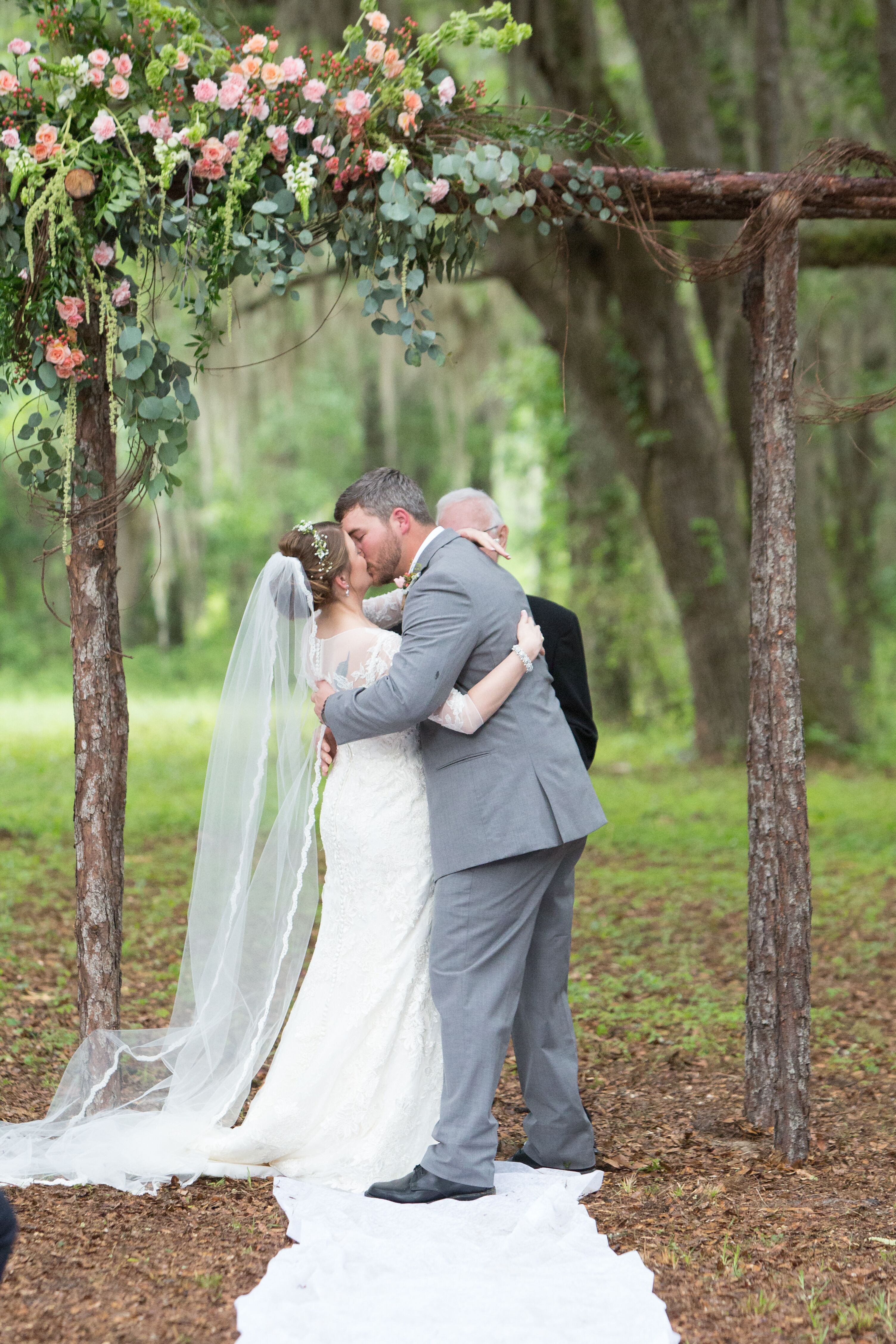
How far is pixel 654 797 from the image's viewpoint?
427 inches

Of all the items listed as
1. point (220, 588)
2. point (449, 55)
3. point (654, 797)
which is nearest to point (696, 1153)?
point (654, 797)

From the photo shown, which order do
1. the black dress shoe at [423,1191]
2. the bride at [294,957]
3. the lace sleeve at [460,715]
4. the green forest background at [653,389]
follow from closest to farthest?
the black dress shoe at [423,1191]
the lace sleeve at [460,715]
the bride at [294,957]
the green forest background at [653,389]

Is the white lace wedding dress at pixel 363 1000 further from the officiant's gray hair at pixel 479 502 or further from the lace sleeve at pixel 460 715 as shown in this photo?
the officiant's gray hair at pixel 479 502

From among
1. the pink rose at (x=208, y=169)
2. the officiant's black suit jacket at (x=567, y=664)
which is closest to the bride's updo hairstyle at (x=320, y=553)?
the officiant's black suit jacket at (x=567, y=664)

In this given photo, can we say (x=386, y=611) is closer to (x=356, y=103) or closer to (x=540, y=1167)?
(x=356, y=103)

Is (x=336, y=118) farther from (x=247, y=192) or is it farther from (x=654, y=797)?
(x=654, y=797)

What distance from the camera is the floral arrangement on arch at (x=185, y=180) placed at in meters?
3.62

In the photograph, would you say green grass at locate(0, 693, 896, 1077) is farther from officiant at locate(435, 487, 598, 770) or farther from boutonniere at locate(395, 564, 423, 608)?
boutonniere at locate(395, 564, 423, 608)

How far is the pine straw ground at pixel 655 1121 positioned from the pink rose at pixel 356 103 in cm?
310

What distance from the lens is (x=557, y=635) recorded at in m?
4.22

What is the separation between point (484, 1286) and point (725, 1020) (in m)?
2.90

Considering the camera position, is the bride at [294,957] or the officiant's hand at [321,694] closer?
the bride at [294,957]

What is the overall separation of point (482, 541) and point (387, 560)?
0.29m

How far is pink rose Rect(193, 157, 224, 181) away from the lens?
3.67m
